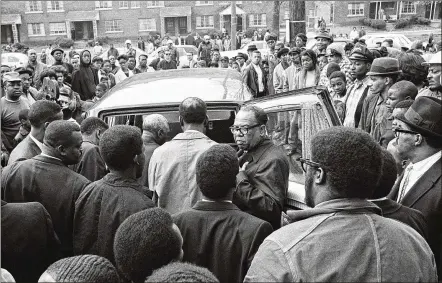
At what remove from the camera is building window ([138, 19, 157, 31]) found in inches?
1812

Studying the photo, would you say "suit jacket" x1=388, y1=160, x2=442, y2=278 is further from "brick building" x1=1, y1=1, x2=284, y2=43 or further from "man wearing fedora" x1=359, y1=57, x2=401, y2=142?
"brick building" x1=1, y1=1, x2=284, y2=43

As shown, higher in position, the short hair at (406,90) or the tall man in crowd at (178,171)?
the short hair at (406,90)

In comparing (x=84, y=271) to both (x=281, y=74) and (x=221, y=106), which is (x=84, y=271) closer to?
(x=221, y=106)

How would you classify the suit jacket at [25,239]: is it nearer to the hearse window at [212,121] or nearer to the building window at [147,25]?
the hearse window at [212,121]

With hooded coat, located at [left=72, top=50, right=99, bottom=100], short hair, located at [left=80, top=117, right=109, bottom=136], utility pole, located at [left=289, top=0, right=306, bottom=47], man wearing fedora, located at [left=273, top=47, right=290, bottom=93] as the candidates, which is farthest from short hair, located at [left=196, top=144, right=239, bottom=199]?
utility pole, located at [left=289, top=0, right=306, bottom=47]

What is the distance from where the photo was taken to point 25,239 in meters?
2.84

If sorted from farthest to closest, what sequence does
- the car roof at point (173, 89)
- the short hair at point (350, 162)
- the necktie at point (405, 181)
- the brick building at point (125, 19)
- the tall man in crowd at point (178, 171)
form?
the brick building at point (125, 19) < the car roof at point (173, 89) < the tall man in crowd at point (178, 171) < the necktie at point (405, 181) < the short hair at point (350, 162)

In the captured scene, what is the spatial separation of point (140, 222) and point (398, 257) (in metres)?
1.11

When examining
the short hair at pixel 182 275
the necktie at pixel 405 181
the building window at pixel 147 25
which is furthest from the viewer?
the building window at pixel 147 25

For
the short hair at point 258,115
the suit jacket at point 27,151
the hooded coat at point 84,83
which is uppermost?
the short hair at point 258,115

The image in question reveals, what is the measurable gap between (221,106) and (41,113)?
1675mm

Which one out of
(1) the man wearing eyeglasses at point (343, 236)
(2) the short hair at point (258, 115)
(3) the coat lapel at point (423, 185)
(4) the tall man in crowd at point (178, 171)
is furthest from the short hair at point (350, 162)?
(4) the tall man in crowd at point (178, 171)

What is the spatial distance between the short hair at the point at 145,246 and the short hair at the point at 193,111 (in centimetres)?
180

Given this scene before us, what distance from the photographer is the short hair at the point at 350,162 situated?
2.02 m
